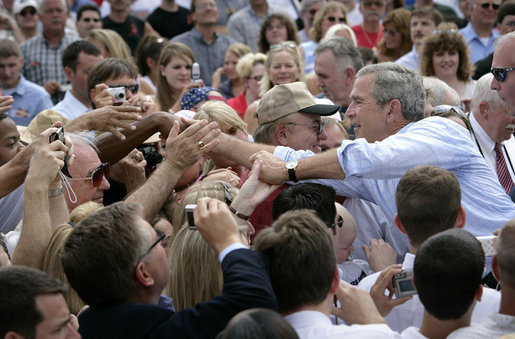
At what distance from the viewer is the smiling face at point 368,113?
4.50 meters

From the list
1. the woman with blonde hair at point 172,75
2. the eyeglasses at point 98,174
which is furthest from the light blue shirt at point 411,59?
the eyeglasses at point 98,174

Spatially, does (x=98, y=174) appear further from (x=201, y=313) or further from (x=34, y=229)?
(x=201, y=313)

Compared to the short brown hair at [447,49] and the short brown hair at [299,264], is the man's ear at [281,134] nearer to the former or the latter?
the short brown hair at [299,264]

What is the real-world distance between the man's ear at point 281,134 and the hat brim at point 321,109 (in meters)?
0.16

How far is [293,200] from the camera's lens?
391cm

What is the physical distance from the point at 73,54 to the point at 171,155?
3723mm

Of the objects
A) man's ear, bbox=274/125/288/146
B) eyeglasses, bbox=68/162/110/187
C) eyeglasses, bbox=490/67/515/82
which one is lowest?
eyeglasses, bbox=68/162/110/187

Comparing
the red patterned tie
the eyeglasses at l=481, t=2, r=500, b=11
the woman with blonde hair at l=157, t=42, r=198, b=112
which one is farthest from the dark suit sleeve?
the eyeglasses at l=481, t=2, r=500, b=11

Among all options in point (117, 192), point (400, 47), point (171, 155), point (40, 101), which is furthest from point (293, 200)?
point (400, 47)

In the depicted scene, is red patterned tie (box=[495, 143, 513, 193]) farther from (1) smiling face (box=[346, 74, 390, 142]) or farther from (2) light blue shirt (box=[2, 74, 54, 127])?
(2) light blue shirt (box=[2, 74, 54, 127])

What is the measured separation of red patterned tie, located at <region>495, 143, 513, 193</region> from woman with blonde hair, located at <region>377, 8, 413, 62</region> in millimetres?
4150

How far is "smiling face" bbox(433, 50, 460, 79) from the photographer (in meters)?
7.91

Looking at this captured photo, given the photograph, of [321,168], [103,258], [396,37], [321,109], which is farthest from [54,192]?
[396,37]

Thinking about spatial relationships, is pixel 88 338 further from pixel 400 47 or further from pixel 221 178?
pixel 400 47
